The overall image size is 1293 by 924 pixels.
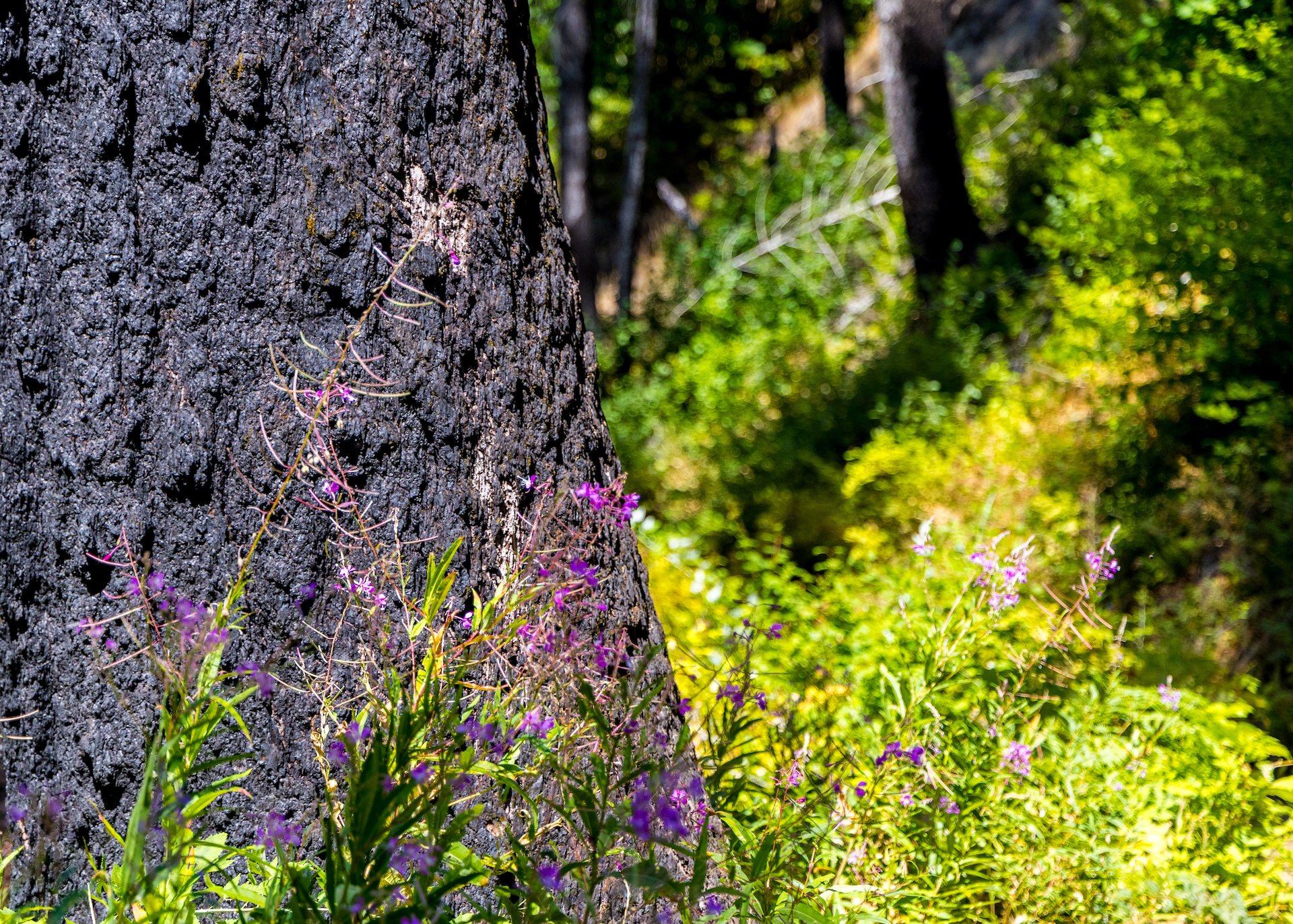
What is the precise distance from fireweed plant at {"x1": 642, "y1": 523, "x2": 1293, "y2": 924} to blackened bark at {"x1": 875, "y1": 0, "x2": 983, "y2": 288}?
592 cm

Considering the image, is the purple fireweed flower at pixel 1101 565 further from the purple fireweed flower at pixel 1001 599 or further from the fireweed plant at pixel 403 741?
the fireweed plant at pixel 403 741

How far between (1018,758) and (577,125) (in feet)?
30.5

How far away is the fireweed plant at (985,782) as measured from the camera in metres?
1.86

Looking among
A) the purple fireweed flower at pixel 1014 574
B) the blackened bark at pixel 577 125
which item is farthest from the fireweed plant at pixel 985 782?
the blackened bark at pixel 577 125

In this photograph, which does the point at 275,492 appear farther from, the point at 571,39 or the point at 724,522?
the point at 571,39

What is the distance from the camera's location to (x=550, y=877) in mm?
1304

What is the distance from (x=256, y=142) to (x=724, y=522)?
4316mm

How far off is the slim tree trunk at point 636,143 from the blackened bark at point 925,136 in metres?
3.62

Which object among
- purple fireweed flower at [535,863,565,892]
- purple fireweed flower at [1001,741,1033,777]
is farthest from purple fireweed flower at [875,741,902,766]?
purple fireweed flower at [535,863,565,892]

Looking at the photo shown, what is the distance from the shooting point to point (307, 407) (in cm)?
193

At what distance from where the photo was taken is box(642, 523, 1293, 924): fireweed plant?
186cm

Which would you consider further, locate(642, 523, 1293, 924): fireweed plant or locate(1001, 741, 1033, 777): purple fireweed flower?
locate(1001, 741, 1033, 777): purple fireweed flower

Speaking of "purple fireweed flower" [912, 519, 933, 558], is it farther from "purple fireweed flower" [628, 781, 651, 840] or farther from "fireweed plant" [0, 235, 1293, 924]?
"purple fireweed flower" [628, 781, 651, 840]

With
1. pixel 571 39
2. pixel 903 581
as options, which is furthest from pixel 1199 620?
pixel 571 39
